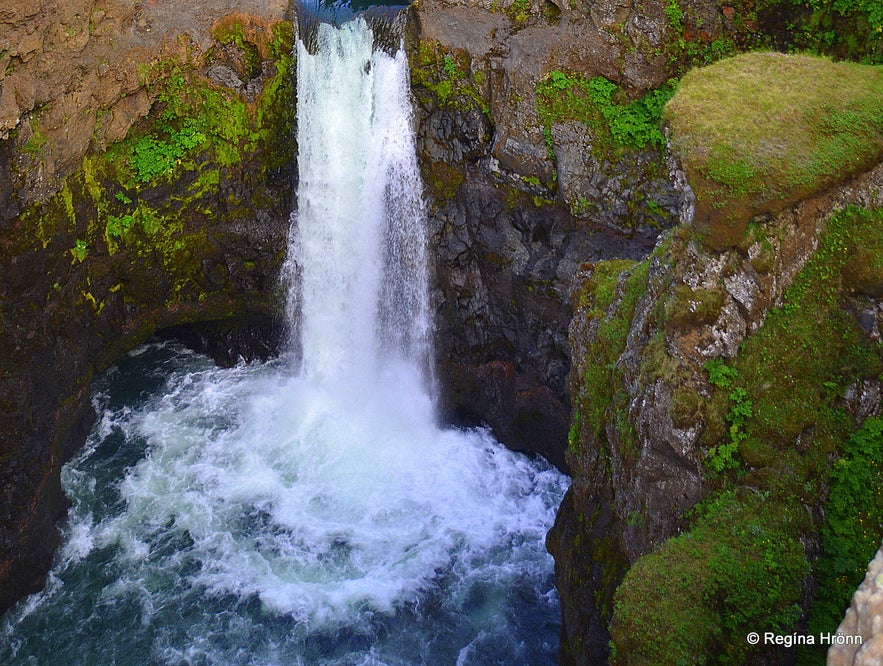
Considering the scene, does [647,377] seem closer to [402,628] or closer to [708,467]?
[708,467]

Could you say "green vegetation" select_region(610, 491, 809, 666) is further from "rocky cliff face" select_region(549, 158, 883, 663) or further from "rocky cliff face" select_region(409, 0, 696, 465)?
"rocky cliff face" select_region(409, 0, 696, 465)

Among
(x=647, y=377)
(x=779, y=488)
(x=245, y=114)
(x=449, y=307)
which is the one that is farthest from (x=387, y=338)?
(x=779, y=488)

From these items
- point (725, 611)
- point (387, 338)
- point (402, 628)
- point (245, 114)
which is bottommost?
point (402, 628)

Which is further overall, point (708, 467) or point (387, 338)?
point (387, 338)

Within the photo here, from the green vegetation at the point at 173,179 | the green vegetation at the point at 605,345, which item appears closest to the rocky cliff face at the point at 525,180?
the green vegetation at the point at 173,179

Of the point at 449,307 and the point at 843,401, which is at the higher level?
the point at 843,401
